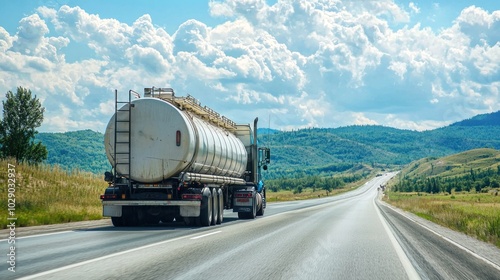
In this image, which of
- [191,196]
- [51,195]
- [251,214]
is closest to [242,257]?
[191,196]

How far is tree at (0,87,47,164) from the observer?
159ft

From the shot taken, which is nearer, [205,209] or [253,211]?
[205,209]

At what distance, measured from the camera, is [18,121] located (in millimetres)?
48719

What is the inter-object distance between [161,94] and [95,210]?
820 centimetres

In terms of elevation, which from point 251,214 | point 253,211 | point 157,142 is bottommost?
point 251,214

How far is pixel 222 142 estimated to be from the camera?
73.4ft

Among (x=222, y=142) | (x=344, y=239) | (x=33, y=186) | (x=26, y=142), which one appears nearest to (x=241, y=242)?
(x=344, y=239)

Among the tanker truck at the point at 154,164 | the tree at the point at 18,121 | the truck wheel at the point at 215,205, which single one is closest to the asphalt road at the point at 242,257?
the tanker truck at the point at 154,164

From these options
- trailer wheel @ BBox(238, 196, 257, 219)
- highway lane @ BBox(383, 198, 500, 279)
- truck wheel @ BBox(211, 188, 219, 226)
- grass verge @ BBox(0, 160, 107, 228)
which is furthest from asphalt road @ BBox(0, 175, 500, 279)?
trailer wheel @ BBox(238, 196, 257, 219)

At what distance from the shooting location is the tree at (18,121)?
159 feet

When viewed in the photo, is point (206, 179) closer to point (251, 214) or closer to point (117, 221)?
point (117, 221)

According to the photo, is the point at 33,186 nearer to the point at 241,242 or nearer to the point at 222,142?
the point at 222,142

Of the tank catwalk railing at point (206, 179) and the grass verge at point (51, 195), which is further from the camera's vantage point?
the grass verge at point (51, 195)

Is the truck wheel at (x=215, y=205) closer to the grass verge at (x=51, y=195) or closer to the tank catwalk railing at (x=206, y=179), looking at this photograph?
the tank catwalk railing at (x=206, y=179)
